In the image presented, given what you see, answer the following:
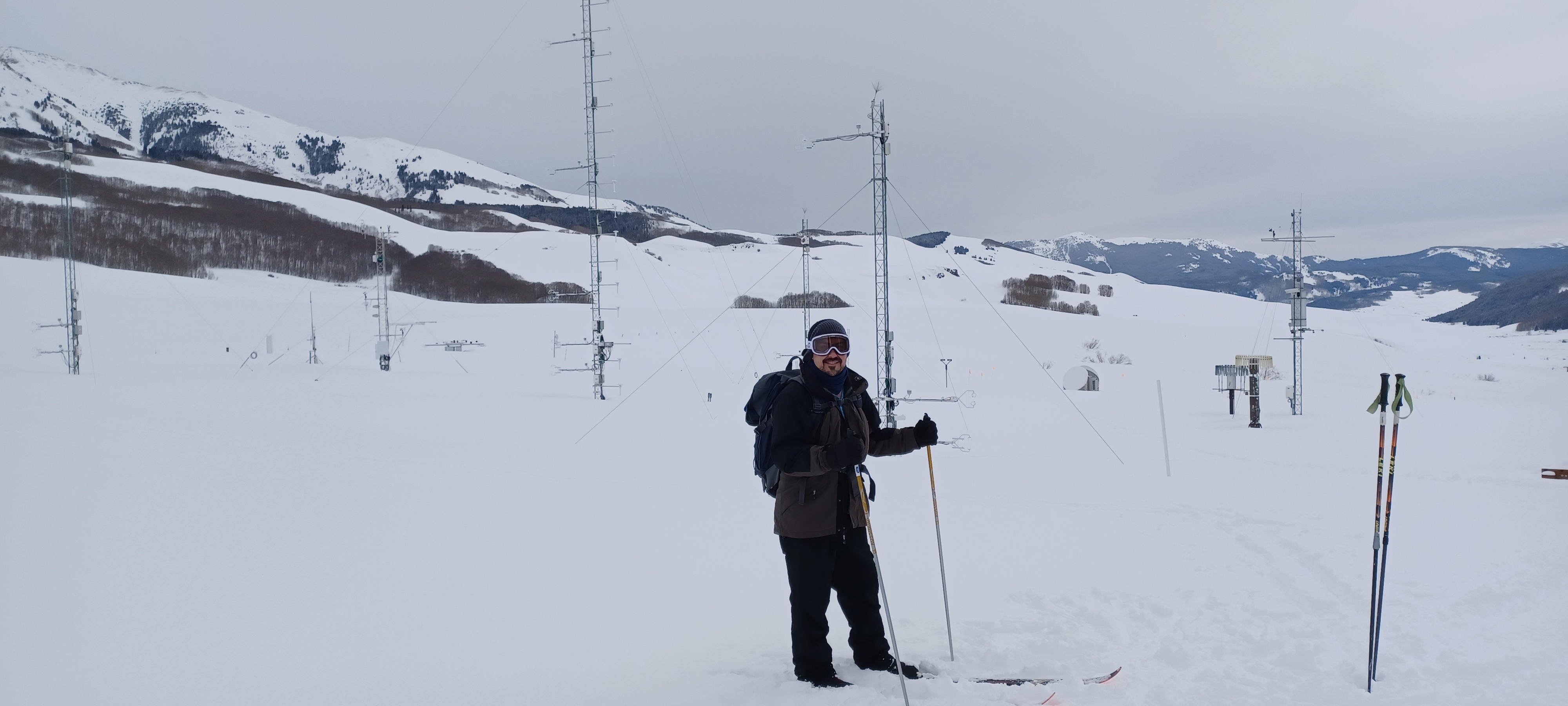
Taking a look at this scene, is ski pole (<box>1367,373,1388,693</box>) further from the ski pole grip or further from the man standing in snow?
the man standing in snow

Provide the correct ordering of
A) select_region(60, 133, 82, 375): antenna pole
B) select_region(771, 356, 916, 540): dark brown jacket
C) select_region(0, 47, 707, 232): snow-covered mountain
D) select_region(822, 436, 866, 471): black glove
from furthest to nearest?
select_region(0, 47, 707, 232): snow-covered mountain, select_region(60, 133, 82, 375): antenna pole, select_region(771, 356, 916, 540): dark brown jacket, select_region(822, 436, 866, 471): black glove

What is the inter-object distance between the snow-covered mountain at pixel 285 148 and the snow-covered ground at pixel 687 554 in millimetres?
115557

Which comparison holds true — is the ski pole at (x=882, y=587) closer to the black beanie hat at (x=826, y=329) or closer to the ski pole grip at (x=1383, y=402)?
the black beanie hat at (x=826, y=329)

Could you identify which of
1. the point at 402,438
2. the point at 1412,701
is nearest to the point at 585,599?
the point at 1412,701

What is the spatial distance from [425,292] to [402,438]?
4715cm

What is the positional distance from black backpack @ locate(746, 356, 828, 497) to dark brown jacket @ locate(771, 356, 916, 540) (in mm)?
21

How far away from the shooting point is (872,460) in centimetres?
1112

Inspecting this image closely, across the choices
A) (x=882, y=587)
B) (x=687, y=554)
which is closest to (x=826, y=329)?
(x=882, y=587)

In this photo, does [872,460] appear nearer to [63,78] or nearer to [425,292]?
[425,292]

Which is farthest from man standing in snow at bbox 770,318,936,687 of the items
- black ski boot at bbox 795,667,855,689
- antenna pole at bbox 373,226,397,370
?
antenna pole at bbox 373,226,397,370

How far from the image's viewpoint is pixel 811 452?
11.7 ft

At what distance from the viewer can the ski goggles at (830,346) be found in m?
3.72

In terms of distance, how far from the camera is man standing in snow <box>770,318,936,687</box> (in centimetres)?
363

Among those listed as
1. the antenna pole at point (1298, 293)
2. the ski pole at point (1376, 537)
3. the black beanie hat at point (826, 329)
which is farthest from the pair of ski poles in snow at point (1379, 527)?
the antenna pole at point (1298, 293)
